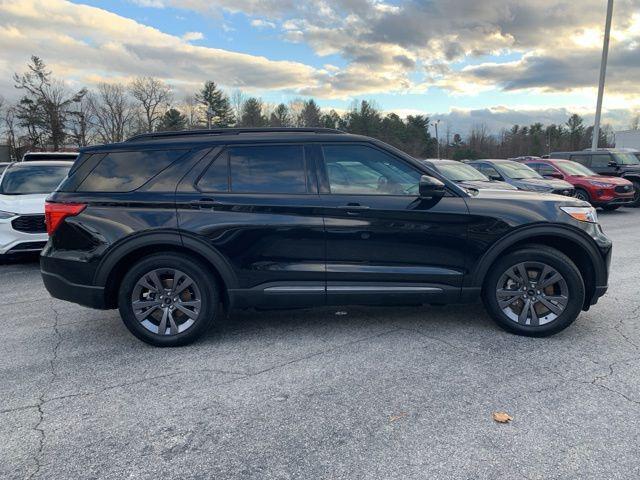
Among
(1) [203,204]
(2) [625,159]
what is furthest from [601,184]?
(1) [203,204]

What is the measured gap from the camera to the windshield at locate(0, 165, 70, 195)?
7.95 metres

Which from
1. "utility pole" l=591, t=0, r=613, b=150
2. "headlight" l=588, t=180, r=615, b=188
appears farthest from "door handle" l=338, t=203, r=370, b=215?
"utility pole" l=591, t=0, r=613, b=150

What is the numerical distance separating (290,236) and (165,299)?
120cm

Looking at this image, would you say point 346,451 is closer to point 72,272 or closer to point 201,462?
point 201,462

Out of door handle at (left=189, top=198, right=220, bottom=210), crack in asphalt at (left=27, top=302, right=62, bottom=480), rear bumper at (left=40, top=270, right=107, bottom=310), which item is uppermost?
door handle at (left=189, top=198, right=220, bottom=210)

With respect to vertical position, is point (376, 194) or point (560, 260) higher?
point (376, 194)

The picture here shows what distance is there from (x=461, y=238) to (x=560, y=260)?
34.6 inches

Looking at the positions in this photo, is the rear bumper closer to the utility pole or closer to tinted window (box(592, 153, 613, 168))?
tinted window (box(592, 153, 613, 168))

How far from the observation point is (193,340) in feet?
13.3

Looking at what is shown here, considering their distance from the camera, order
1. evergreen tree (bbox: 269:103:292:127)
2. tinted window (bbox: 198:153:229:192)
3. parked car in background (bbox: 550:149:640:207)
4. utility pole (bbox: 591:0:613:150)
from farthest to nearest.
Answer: evergreen tree (bbox: 269:103:292:127)
utility pole (bbox: 591:0:613:150)
parked car in background (bbox: 550:149:640:207)
tinted window (bbox: 198:153:229:192)

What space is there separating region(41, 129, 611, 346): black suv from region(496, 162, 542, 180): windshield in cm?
956

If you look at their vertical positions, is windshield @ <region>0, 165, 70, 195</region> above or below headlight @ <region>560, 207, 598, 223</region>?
above

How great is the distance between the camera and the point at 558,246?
14.1 feet

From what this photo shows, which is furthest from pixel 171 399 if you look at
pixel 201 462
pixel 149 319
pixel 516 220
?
pixel 516 220
